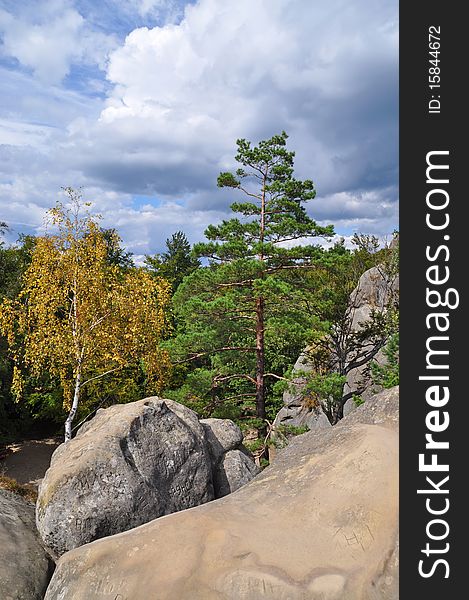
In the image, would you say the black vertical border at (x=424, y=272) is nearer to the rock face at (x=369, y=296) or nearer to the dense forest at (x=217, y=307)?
the dense forest at (x=217, y=307)

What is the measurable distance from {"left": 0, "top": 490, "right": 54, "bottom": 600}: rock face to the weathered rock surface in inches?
171

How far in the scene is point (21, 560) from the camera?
333 inches

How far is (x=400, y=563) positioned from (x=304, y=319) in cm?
1158

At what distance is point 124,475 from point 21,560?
220 cm

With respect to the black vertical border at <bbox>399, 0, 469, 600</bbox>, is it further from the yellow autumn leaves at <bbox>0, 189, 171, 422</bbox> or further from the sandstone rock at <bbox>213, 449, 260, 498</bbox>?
the yellow autumn leaves at <bbox>0, 189, 171, 422</bbox>

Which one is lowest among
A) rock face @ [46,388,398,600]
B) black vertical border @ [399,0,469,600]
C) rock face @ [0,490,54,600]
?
rock face @ [0,490,54,600]

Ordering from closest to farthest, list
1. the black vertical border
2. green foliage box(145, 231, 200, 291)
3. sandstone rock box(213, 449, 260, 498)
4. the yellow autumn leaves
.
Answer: the black vertical border → sandstone rock box(213, 449, 260, 498) → the yellow autumn leaves → green foliage box(145, 231, 200, 291)

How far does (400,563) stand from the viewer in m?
4.30

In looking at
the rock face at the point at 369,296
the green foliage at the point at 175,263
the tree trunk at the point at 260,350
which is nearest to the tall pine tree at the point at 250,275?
the tree trunk at the point at 260,350

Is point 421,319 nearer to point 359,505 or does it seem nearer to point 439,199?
point 439,199

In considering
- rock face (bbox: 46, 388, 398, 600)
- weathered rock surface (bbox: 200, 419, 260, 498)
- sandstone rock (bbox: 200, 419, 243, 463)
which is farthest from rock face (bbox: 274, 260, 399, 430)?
rock face (bbox: 46, 388, 398, 600)

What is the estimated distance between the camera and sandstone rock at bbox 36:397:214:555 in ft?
30.8

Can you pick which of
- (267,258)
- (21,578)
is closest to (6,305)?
(267,258)

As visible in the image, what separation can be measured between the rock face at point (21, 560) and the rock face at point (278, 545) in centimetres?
341
